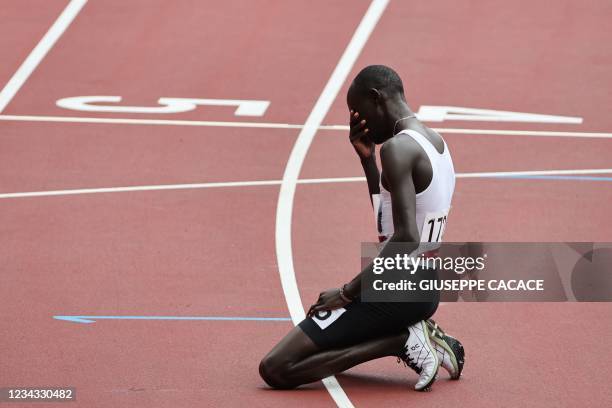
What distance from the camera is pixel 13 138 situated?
1466 centimetres

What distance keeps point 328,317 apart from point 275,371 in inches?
18.8

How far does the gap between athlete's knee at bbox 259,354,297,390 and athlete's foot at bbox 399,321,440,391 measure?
29.5 inches

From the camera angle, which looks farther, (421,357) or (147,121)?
(147,121)

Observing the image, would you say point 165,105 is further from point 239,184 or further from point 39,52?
point 239,184

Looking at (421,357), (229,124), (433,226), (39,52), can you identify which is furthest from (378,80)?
(39,52)

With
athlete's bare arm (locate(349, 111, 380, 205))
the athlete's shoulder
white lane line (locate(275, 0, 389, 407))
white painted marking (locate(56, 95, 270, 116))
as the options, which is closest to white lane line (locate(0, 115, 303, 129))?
white painted marking (locate(56, 95, 270, 116))

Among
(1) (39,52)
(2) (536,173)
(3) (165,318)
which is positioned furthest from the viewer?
(1) (39,52)

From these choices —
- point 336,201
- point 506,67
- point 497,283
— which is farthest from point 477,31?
point 497,283

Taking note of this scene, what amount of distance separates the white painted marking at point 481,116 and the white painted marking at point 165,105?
2080 mm

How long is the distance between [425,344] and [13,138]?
8.10 meters

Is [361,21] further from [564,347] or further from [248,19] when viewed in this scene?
[564,347]

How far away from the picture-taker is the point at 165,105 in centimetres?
1587

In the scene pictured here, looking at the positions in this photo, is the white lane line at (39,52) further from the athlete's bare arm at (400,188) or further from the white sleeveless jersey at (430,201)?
the athlete's bare arm at (400,188)

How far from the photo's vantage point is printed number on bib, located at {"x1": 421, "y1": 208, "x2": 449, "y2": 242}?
306 inches
